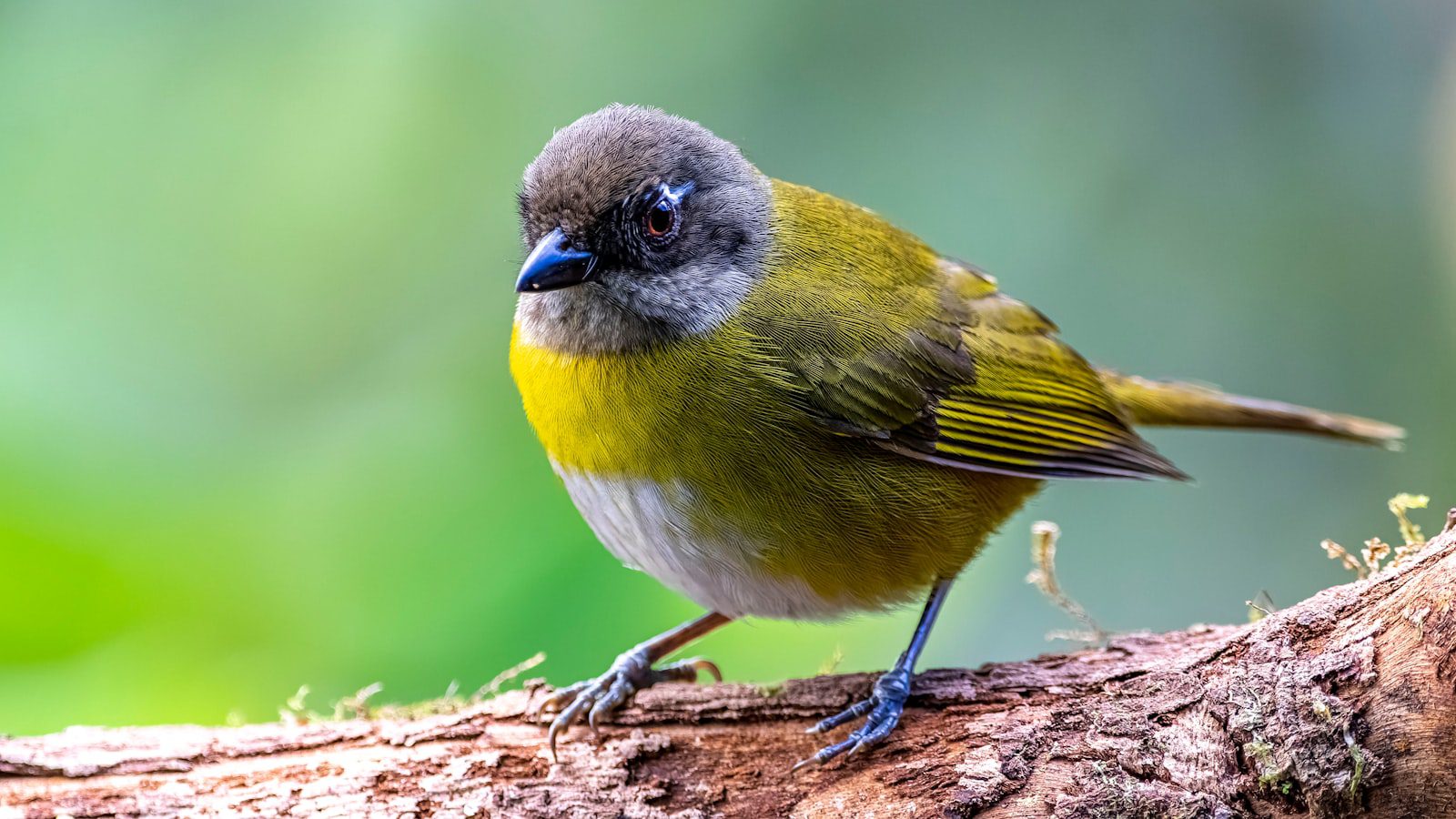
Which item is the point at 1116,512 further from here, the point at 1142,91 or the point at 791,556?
the point at 791,556

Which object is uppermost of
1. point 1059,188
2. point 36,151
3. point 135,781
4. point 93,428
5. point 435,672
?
point 36,151

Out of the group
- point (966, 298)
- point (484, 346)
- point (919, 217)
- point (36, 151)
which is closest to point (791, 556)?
point (966, 298)

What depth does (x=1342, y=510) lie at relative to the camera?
15.5ft

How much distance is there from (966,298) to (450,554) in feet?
6.20

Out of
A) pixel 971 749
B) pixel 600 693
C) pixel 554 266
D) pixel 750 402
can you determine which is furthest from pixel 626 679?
pixel 554 266

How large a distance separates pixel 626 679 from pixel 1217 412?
226 centimetres

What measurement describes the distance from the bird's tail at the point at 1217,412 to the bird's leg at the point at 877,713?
135 centimetres

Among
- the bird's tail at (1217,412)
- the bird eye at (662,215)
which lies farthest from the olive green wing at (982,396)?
the bird eye at (662,215)

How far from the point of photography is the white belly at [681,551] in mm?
3078

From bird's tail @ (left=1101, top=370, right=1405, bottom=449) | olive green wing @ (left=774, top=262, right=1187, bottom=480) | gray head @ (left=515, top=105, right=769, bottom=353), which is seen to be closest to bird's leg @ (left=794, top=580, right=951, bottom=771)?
olive green wing @ (left=774, top=262, right=1187, bottom=480)

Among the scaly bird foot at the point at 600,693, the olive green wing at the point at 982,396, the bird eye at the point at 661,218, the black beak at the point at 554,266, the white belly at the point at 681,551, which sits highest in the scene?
the bird eye at the point at 661,218

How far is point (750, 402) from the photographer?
10.2 ft

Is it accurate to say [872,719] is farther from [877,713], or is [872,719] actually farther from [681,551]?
[681,551]

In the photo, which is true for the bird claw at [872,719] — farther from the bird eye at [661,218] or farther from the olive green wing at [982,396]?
the bird eye at [661,218]
